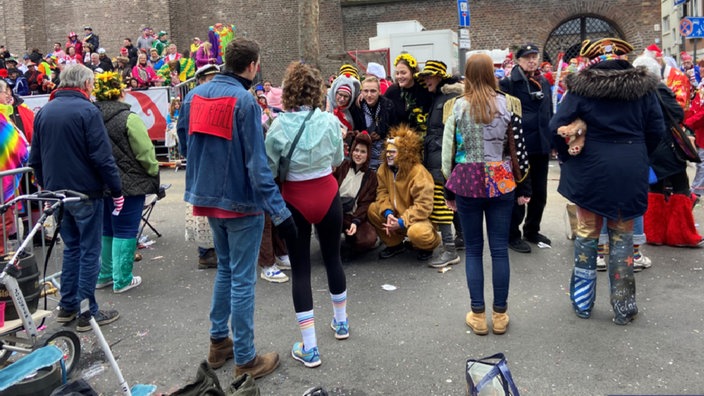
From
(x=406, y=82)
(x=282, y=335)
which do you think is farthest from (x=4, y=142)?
(x=406, y=82)

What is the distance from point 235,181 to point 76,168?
1710 millimetres

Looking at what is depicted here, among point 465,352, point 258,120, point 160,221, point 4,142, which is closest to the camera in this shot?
point 258,120

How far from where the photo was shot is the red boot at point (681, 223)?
5.86 metres

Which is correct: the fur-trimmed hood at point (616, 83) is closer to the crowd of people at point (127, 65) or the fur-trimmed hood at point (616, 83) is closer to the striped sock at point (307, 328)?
the striped sock at point (307, 328)

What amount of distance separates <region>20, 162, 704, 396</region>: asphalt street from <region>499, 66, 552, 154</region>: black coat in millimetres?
1158

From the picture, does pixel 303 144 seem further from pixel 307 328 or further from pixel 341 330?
pixel 341 330

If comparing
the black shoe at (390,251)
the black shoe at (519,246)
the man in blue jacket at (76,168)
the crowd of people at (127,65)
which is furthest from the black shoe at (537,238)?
the crowd of people at (127,65)

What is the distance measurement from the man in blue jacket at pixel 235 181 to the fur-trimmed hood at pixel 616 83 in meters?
2.38

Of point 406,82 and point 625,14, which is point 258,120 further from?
point 625,14

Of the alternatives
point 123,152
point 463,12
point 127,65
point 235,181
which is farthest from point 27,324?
point 127,65

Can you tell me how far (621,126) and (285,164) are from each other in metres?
2.45

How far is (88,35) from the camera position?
20688 mm

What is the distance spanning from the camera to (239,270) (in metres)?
3.37

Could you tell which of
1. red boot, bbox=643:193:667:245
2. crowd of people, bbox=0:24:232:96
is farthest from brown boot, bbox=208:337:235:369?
crowd of people, bbox=0:24:232:96
